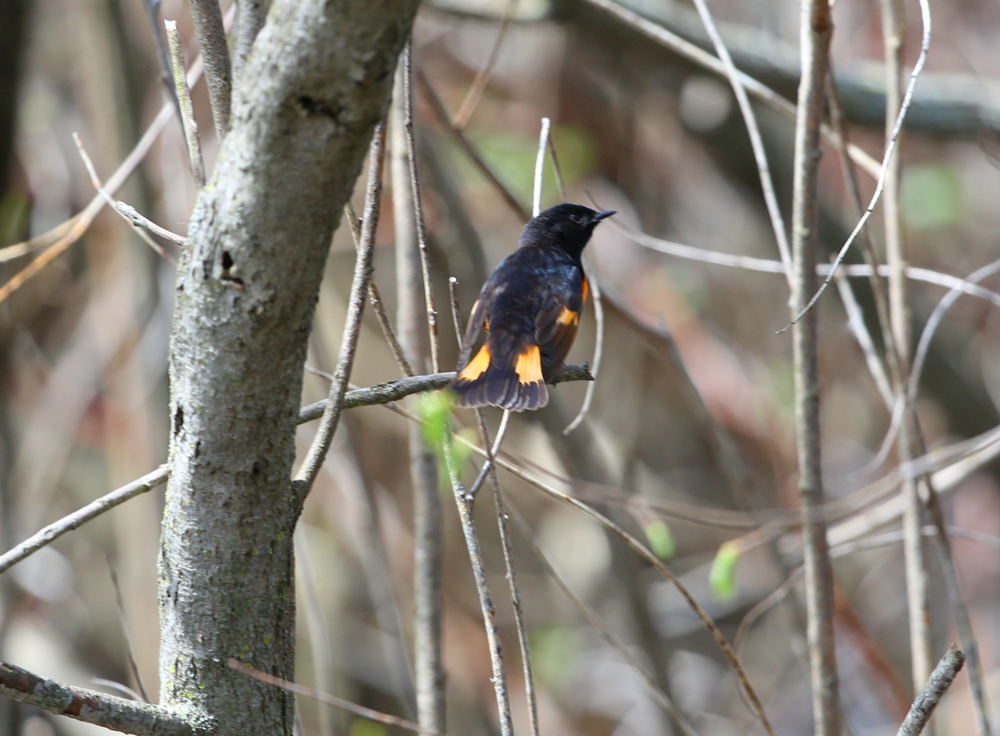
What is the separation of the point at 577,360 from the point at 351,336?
5.79 meters

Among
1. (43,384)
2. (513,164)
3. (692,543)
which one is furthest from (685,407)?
(43,384)

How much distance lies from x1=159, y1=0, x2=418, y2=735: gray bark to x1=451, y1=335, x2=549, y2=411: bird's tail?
85 cm

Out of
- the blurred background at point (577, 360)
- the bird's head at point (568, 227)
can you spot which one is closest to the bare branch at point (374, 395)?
the bird's head at point (568, 227)

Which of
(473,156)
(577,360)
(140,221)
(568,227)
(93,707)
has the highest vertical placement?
(577,360)

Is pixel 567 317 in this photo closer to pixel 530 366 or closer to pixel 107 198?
pixel 530 366

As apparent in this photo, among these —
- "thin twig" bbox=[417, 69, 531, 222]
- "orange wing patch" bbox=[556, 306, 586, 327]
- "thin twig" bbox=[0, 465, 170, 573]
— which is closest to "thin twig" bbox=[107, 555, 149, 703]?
"thin twig" bbox=[0, 465, 170, 573]

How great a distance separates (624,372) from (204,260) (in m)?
5.54

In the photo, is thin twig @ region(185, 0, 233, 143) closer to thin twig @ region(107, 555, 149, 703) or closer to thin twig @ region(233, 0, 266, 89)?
thin twig @ region(233, 0, 266, 89)

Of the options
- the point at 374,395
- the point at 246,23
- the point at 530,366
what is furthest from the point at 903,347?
the point at 246,23

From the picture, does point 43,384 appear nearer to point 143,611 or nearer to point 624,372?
point 143,611

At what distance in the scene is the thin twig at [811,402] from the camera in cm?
202

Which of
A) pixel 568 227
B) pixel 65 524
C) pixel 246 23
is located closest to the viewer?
pixel 65 524

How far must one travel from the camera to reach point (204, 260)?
1.04 metres

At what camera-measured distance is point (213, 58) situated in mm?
1426
